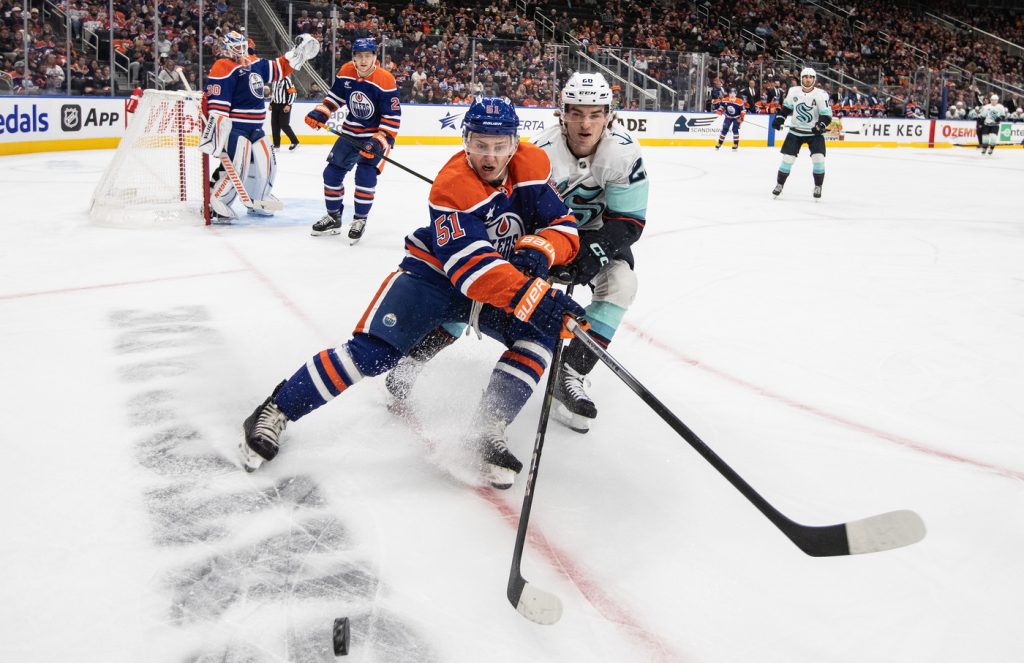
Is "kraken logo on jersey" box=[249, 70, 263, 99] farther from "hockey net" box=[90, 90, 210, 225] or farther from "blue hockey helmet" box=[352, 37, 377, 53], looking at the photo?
"blue hockey helmet" box=[352, 37, 377, 53]

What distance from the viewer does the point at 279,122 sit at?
408 inches

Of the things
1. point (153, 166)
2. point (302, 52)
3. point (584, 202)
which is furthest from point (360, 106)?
point (584, 202)

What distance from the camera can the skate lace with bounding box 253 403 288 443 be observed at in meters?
2.08

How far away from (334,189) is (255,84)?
99 centimetres

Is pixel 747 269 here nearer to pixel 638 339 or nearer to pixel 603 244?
pixel 638 339

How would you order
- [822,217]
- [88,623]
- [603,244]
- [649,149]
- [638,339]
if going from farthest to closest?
[649,149] → [822,217] → [638,339] → [603,244] → [88,623]

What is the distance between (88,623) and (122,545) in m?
0.27

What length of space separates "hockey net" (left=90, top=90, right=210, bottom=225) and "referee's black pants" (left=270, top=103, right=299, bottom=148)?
15.1 feet

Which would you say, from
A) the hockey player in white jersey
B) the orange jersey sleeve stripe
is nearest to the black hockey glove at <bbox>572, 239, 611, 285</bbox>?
the hockey player in white jersey

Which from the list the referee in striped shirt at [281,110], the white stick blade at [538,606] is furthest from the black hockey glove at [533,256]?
the referee in striped shirt at [281,110]

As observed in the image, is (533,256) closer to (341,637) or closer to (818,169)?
(341,637)

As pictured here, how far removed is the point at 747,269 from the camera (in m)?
4.75

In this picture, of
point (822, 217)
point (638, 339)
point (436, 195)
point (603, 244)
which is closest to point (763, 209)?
point (822, 217)

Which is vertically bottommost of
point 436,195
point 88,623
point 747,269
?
point 88,623
